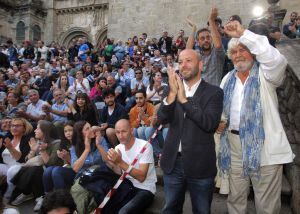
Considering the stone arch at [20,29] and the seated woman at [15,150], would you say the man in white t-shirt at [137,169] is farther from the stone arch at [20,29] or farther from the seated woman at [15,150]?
the stone arch at [20,29]

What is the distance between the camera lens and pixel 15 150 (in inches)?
214

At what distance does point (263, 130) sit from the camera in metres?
2.80

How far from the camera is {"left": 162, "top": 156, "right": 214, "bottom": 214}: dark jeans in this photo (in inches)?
114

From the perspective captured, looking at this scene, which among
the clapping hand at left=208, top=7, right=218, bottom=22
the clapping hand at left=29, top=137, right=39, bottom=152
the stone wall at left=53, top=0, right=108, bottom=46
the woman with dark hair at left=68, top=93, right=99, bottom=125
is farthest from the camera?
the stone wall at left=53, top=0, right=108, bottom=46

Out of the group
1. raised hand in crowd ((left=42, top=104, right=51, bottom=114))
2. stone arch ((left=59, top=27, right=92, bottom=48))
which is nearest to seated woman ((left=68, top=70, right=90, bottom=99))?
raised hand in crowd ((left=42, top=104, right=51, bottom=114))

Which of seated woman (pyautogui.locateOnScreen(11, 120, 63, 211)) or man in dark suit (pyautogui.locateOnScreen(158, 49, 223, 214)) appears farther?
seated woman (pyautogui.locateOnScreen(11, 120, 63, 211))

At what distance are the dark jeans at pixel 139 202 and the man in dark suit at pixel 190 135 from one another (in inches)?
32.7

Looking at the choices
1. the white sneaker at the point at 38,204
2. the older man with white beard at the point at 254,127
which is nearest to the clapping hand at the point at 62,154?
the white sneaker at the point at 38,204

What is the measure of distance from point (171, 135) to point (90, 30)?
21747mm

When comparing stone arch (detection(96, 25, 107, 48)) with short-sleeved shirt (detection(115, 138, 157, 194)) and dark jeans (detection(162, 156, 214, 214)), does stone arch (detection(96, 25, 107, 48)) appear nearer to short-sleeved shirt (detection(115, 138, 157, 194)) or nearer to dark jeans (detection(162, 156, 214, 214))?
short-sleeved shirt (detection(115, 138, 157, 194))

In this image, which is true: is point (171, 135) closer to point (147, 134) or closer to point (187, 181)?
point (187, 181)

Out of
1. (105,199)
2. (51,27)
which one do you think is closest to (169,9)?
(51,27)

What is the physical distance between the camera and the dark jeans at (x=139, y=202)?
374 centimetres

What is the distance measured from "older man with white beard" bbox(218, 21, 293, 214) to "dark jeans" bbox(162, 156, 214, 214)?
23 centimetres
